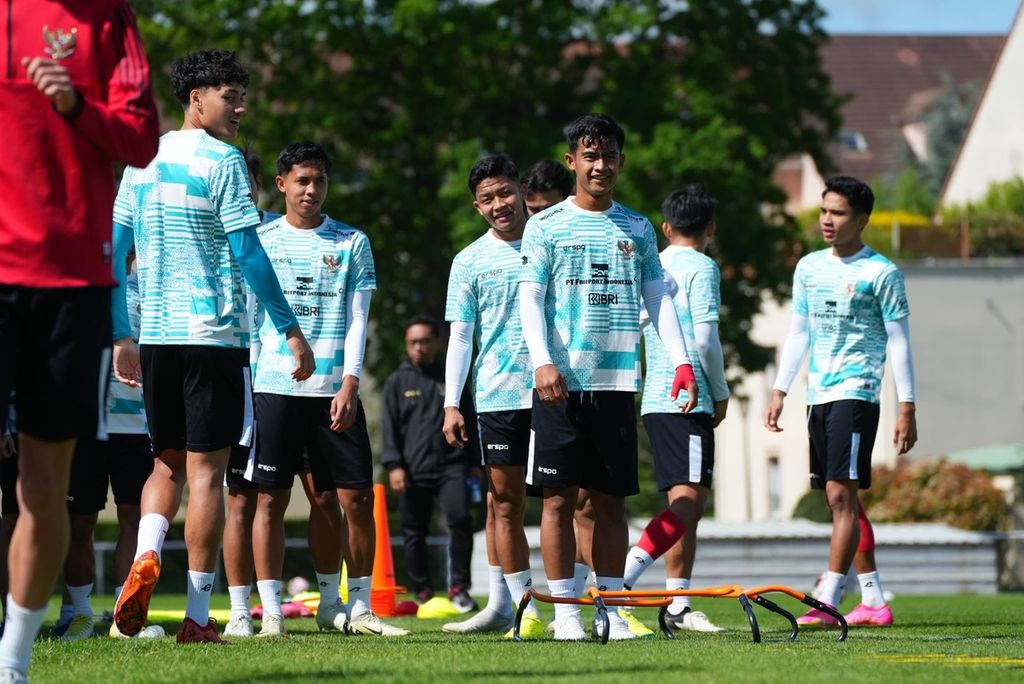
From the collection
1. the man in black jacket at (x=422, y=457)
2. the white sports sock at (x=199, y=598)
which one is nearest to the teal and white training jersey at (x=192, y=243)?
the white sports sock at (x=199, y=598)

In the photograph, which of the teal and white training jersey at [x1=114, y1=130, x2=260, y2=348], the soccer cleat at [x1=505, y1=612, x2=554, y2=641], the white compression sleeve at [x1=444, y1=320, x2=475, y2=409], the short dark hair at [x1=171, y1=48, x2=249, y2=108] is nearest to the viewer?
the teal and white training jersey at [x1=114, y1=130, x2=260, y2=348]

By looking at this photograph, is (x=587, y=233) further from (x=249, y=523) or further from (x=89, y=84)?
(x=89, y=84)

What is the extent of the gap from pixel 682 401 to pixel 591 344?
191 cm

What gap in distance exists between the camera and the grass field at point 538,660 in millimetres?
5926

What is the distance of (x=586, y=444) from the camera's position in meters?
8.34

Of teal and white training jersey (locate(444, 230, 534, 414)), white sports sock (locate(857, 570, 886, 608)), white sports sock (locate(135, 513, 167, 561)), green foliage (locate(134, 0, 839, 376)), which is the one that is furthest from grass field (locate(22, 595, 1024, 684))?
green foliage (locate(134, 0, 839, 376))

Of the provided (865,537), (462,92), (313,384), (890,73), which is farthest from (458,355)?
(890,73)

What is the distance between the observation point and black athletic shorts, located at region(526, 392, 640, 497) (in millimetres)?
8203

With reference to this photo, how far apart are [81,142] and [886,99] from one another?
71.1m

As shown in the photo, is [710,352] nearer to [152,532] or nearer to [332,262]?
[332,262]

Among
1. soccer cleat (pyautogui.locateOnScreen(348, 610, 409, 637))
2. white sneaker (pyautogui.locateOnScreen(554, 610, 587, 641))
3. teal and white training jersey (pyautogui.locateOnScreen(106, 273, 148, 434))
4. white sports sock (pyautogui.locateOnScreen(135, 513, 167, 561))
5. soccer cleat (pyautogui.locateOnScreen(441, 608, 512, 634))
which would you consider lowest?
soccer cleat (pyautogui.locateOnScreen(441, 608, 512, 634))

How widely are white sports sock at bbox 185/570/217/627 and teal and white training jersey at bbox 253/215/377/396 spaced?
5.40 ft

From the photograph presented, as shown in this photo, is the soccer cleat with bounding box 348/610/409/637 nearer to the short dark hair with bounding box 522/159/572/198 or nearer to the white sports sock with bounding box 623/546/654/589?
the white sports sock with bounding box 623/546/654/589

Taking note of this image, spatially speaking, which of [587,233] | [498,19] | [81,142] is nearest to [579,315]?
[587,233]
